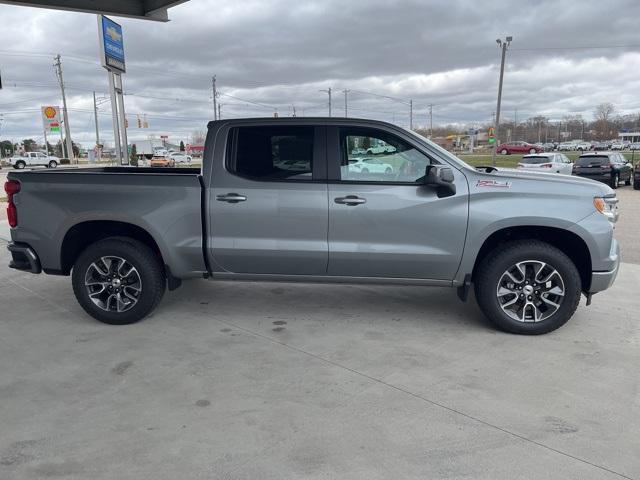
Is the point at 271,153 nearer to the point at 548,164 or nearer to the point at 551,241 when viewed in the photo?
the point at 551,241

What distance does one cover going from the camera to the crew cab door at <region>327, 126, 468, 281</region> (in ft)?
15.1

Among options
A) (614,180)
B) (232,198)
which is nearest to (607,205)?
(232,198)

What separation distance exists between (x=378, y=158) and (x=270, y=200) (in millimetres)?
1049

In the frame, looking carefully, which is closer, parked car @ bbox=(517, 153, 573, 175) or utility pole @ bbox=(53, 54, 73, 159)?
parked car @ bbox=(517, 153, 573, 175)

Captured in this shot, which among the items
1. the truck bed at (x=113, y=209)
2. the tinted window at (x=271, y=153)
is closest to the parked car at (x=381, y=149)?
the tinted window at (x=271, y=153)

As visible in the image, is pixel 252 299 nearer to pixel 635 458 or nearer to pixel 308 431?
pixel 308 431

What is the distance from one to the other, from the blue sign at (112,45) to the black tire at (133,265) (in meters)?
7.61

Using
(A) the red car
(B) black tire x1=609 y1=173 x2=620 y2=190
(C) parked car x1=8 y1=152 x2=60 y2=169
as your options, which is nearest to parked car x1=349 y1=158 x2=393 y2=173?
(B) black tire x1=609 y1=173 x2=620 y2=190

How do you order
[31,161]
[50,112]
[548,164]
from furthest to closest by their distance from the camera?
[50,112] → [31,161] → [548,164]

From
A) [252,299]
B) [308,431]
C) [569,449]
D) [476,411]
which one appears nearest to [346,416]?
[308,431]

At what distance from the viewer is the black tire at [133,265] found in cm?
492

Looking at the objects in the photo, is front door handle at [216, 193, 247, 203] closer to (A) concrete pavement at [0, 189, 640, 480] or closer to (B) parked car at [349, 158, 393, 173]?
(B) parked car at [349, 158, 393, 173]

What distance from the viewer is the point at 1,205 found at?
645 inches

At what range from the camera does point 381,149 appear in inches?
186
